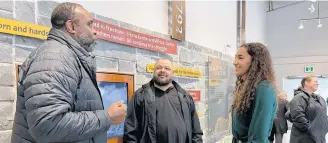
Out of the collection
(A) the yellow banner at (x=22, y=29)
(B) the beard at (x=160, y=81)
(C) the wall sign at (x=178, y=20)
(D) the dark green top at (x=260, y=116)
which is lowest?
(D) the dark green top at (x=260, y=116)

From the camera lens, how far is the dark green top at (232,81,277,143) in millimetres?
1715

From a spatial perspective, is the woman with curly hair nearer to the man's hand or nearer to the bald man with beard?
the bald man with beard

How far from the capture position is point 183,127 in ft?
8.22

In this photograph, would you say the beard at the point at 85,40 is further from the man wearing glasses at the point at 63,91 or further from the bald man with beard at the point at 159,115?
the bald man with beard at the point at 159,115

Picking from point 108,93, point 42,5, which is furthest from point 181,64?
point 42,5

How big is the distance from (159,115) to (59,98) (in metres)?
1.43

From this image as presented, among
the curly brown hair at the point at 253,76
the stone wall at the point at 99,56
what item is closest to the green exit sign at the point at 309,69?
the stone wall at the point at 99,56

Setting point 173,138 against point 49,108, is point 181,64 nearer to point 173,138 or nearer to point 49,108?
point 173,138

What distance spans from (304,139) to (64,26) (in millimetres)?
3494

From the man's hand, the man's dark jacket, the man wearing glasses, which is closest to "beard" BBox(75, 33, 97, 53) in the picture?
the man wearing glasses

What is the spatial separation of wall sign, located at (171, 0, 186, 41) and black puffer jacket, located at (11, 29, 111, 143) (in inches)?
82.0

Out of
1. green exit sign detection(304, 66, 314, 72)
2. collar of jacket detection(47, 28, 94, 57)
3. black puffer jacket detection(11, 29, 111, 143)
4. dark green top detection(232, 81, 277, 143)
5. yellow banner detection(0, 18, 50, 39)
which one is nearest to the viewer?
black puffer jacket detection(11, 29, 111, 143)

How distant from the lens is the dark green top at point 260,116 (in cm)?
171

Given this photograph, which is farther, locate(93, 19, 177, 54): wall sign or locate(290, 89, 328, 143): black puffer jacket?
locate(290, 89, 328, 143): black puffer jacket
